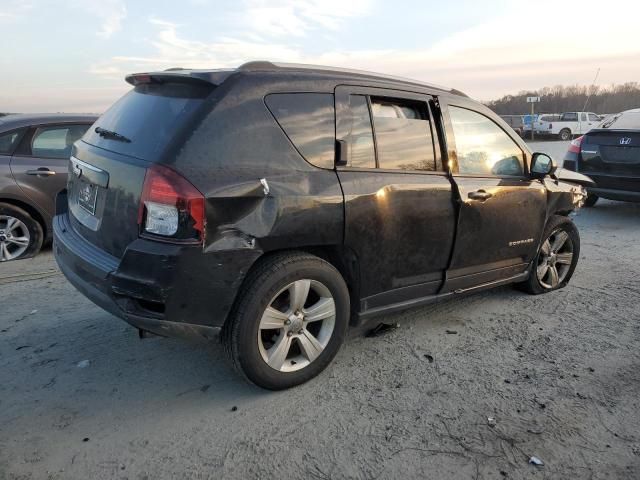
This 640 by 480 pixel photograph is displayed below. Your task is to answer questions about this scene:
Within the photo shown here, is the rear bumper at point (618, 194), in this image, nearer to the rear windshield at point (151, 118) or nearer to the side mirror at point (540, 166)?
the side mirror at point (540, 166)

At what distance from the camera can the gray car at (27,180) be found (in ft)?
18.6

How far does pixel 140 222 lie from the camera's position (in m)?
2.74

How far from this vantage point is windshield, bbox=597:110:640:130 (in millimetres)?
8039

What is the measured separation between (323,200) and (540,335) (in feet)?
6.80

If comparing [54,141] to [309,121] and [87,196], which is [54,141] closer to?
[87,196]

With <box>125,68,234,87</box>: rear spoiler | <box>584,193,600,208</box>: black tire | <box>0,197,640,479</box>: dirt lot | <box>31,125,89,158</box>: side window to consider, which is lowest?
<box>0,197,640,479</box>: dirt lot

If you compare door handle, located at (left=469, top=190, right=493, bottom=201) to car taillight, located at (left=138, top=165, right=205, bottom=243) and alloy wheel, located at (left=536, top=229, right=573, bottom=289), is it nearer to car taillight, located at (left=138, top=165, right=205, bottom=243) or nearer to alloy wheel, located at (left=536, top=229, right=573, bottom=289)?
alloy wheel, located at (left=536, top=229, right=573, bottom=289)

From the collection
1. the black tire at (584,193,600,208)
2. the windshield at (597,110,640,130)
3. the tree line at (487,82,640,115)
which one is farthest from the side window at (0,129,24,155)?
the tree line at (487,82,640,115)

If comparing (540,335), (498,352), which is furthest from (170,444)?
(540,335)

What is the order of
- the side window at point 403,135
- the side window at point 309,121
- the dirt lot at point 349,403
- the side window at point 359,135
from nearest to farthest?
the dirt lot at point 349,403
the side window at point 309,121
the side window at point 359,135
the side window at point 403,135

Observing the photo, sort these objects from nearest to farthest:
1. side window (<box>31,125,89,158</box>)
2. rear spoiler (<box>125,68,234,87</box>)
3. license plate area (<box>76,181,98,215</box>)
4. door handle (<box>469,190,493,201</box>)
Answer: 1. rear spoiler (<box>125,68,234,87</box>)
2. license plate area (<box>76,181,98,215</box>)
3. door handle (<box>469,190,493,201</box>)
4. side window (<box>31,125,89,158</box>)

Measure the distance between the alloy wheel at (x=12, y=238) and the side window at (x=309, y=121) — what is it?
13.4 feet

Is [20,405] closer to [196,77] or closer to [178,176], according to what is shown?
[178,176]

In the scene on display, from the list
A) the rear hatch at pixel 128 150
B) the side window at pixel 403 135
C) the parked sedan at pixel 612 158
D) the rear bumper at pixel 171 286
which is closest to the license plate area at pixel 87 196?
the rear hatch at pixel 128 150
